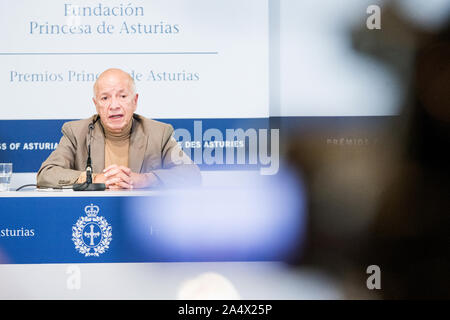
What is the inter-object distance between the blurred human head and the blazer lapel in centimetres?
5

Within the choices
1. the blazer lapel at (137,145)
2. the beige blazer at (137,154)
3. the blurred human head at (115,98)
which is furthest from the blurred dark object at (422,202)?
the blurred human head at (115,98)

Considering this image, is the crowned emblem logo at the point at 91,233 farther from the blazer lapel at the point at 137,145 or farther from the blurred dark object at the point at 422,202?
the blurred dark object at the point at 422,202

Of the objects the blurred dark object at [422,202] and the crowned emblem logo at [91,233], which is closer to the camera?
the crowned emblem logo at [91,233]

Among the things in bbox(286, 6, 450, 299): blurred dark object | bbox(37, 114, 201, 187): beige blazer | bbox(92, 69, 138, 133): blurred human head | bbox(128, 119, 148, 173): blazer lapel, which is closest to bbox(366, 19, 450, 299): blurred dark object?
bbox(286, 6, 450, 299): blurred dark object

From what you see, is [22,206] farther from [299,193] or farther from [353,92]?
[353,92]

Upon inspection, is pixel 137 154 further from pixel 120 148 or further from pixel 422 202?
pixel 422 202

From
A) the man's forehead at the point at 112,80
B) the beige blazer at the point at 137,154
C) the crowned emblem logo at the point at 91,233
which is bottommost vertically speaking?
the crowned emblem logo at the point at 91,233

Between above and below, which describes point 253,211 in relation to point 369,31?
below

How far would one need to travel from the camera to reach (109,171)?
101 inches

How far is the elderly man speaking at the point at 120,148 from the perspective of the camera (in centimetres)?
255

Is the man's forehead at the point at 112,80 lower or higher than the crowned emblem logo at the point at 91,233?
higher

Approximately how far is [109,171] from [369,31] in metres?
1.44
